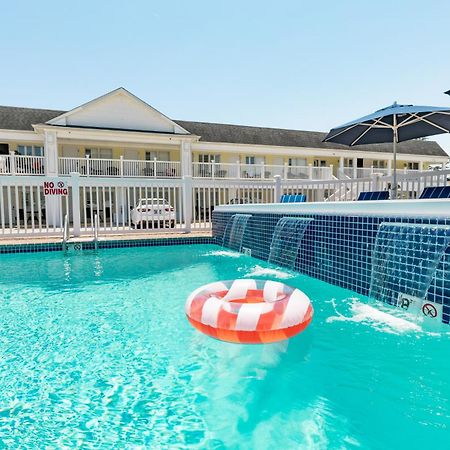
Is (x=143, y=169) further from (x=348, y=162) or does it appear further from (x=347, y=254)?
(x=347, y=254)

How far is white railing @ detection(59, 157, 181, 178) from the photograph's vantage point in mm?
18125

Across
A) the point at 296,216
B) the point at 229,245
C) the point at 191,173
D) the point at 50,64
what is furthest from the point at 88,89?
the point at 296,216

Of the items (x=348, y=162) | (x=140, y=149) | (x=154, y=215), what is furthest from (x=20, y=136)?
(x=348, y=162)

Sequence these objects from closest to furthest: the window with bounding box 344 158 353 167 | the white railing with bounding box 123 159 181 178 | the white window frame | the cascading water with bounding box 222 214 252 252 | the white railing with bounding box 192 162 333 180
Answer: the cascading water with bounding box 222 214 252 252 < the white railing with bounding box 123 159 181 178 < the white railing with bounding box 192 162 333 180 < the white window frame < the window with bounding box 344 158 353 167

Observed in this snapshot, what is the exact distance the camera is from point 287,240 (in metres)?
7.52

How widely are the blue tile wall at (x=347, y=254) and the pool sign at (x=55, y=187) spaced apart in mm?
7550

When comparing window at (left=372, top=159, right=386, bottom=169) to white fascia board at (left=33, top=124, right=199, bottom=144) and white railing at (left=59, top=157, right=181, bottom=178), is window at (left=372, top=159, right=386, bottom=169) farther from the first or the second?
white railing at (left=59, top=157, right=181, bottom=178)

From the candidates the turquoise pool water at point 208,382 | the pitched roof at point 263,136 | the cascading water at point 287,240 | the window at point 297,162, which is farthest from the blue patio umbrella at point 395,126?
the window at point 297,162

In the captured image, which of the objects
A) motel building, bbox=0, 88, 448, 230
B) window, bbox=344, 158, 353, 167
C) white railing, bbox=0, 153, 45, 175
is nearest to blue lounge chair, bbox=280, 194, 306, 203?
motel building, bbox=0, 88, 448, 230

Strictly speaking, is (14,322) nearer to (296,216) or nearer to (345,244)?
(345,244)

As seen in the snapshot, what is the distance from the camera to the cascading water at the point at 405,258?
3955mm

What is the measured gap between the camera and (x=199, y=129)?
78.3 feet

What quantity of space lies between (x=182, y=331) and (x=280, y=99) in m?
16.0

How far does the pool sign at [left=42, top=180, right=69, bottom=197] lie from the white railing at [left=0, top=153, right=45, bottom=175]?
6.59m
